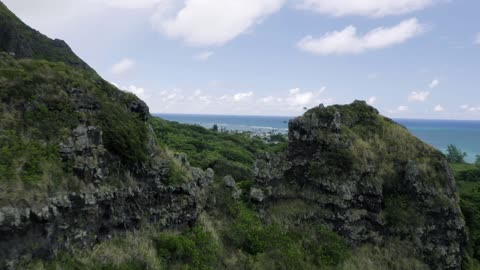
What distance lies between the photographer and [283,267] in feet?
52.2

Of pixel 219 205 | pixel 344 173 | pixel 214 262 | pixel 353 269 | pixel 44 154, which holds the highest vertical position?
pixel 44 154

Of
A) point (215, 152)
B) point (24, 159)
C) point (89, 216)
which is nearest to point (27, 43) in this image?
point (215, 152)

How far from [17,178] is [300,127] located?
13.8 meters

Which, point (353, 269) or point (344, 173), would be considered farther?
point (344, 173)

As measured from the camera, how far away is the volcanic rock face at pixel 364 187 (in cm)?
1925

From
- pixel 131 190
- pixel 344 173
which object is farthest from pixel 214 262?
pixel 344 173

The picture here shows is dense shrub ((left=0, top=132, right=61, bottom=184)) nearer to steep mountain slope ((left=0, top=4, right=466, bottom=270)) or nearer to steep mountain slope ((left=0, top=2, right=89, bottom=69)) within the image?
steep mountain slope ((left=0, top=4, right=466, bottom=270))

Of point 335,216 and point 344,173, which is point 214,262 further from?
point 344,173

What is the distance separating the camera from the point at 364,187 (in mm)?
19797

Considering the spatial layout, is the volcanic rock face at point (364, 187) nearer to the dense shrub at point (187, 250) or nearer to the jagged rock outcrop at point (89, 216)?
the dense shrub at point (187, 250)

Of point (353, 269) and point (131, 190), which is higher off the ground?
point (131, 190)

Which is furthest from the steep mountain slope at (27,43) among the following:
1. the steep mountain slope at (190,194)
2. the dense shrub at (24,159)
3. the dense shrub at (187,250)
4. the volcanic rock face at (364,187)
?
the dense shrub at (187,250)

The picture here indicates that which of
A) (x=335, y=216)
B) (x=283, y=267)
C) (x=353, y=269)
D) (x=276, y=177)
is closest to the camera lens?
(x=283, y=267)

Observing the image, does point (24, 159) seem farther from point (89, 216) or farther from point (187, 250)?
point (187, 250)
